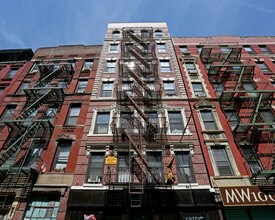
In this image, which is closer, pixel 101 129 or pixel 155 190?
pixel 155 190

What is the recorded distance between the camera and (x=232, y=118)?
1689 cm

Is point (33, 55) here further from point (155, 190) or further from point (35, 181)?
point (155, 190)

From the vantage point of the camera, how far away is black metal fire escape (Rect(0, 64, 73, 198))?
12688mm

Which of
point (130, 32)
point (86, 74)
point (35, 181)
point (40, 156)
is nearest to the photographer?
point (35, 181)

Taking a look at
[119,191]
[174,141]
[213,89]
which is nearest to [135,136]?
[174,141]

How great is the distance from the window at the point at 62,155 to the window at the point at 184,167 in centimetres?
763

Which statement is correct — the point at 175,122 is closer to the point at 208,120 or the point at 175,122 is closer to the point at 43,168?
the point at 208,120

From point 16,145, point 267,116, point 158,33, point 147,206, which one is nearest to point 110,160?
point 147,206

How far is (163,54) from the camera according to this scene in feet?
78.2

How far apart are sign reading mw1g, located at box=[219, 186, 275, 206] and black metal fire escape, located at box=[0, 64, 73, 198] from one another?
11.3 m

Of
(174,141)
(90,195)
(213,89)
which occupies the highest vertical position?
(213,89)

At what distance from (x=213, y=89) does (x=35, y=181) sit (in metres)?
16.0

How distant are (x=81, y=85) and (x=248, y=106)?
1539cm

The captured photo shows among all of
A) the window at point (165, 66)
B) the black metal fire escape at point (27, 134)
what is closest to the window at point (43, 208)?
the black metal fire escape at point (27, 134)
